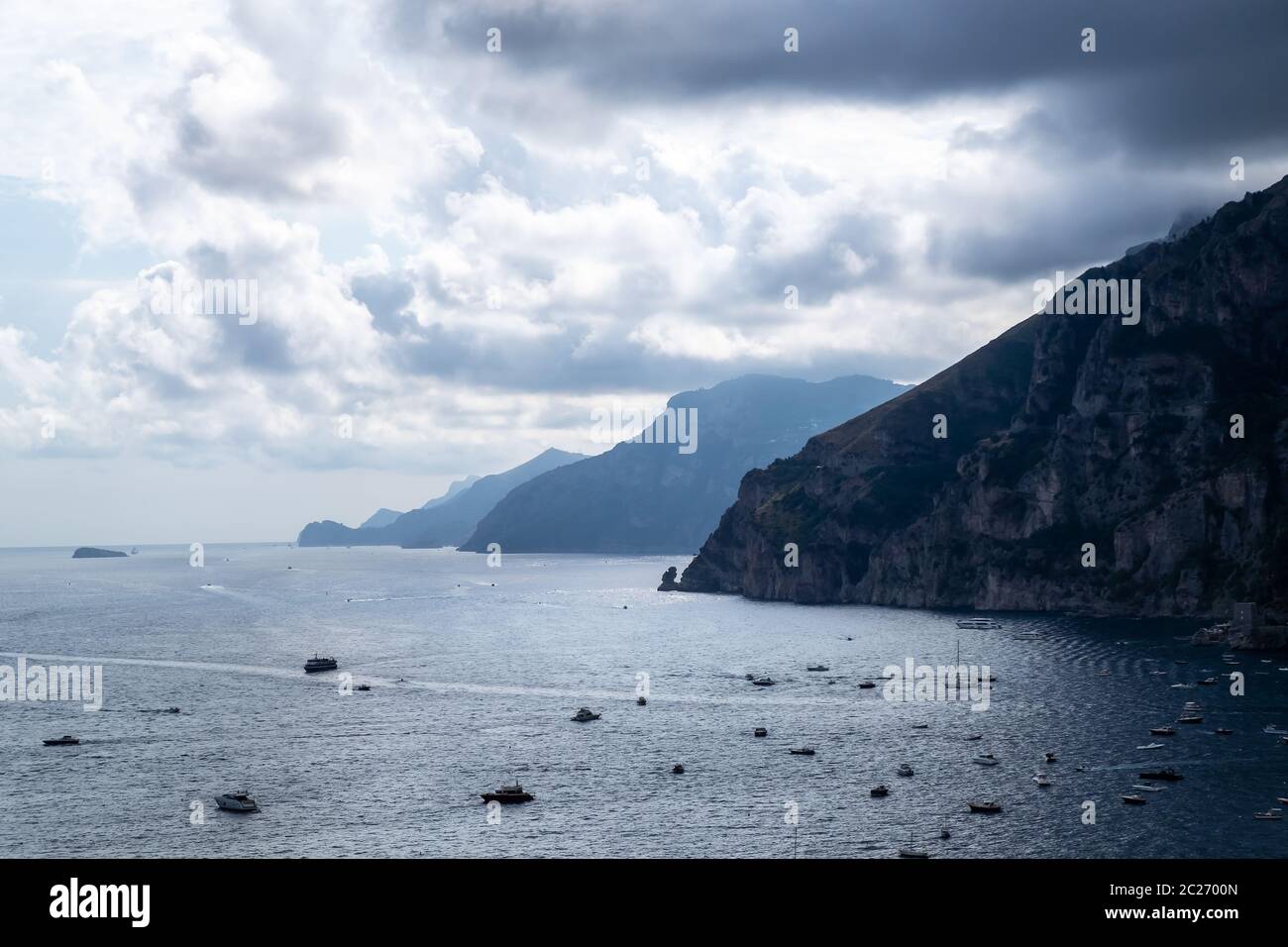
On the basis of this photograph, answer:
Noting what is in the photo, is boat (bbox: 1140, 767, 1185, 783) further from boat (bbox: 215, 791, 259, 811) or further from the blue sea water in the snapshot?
boat (bbox: 215, 791, 259, 811)

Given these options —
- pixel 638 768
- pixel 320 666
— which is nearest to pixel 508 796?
pixel 638 768

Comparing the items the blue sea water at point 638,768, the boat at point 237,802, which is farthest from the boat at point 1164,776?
the boat at point 237,802

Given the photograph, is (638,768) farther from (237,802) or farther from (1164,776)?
(1164,776)

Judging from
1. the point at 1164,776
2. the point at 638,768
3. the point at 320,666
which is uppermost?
the point at 1164,776

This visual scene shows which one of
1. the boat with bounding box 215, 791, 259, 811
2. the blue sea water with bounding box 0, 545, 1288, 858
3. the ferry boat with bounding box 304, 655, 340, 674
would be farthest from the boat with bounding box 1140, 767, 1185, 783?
the ferry boat with bounding box 304, 655, 340, 674

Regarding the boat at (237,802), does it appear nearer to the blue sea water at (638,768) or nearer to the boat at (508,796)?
the blue sea water at (638,768)

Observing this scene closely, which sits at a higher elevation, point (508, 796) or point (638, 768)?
point (508, 796)

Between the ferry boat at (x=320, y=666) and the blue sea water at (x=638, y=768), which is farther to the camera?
the ferry boat at (x=320, y=666)

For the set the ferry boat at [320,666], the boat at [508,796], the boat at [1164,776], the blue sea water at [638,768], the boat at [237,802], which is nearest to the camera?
the blue sea water at [638,768]
